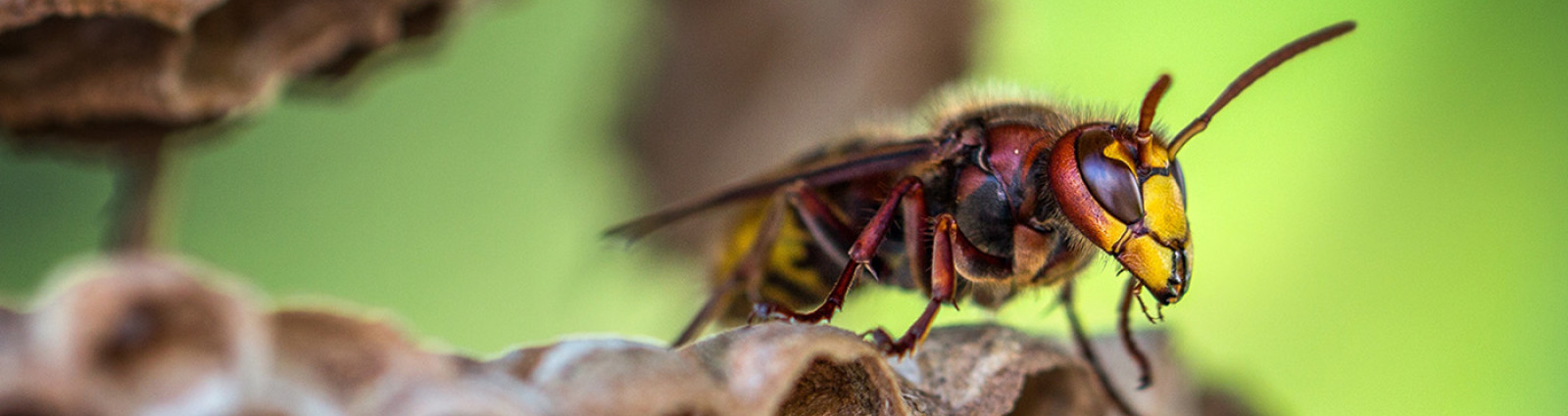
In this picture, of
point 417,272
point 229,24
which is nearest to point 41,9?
point 229,24

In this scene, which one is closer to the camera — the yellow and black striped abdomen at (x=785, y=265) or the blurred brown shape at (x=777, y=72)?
the yellow and black striped abdomen at (x=785, y=265)

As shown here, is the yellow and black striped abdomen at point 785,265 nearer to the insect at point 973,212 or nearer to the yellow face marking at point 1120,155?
the insect at point 973,212

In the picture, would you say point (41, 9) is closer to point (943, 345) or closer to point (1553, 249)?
point (943, 345)

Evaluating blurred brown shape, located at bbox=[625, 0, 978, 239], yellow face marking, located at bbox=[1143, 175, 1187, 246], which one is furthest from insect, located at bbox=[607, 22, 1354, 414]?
blurred brown shape, located at bbox=[625, 0, 978, 239]

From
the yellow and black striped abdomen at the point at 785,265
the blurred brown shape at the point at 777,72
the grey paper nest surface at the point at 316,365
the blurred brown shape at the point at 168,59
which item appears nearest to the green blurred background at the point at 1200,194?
the blurred brown shape at the point at 777,72

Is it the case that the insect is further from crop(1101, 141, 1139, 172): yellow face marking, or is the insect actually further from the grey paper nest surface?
the grey paper nest surface

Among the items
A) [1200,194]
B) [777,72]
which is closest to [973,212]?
[777,72]
